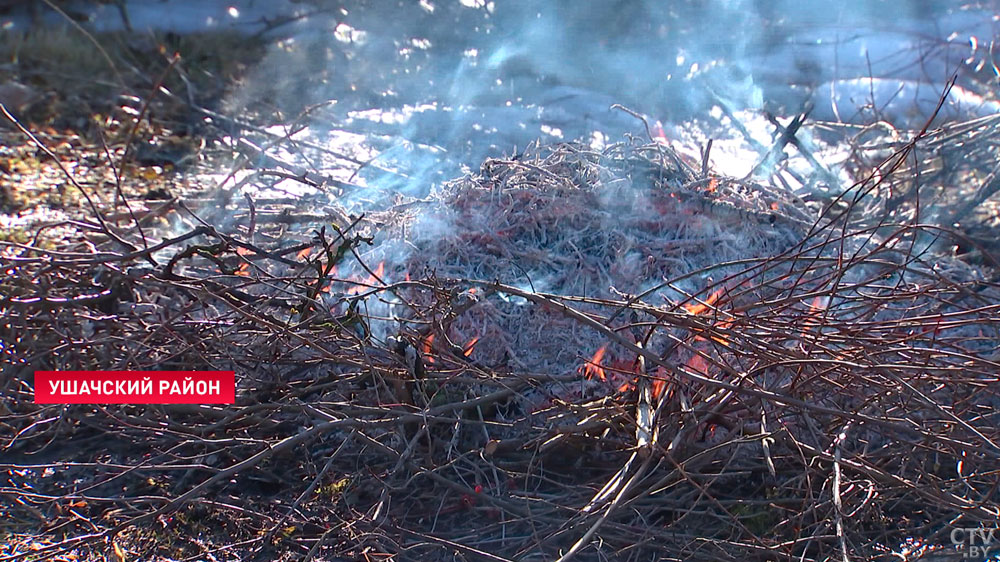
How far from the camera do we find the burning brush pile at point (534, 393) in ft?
9.33

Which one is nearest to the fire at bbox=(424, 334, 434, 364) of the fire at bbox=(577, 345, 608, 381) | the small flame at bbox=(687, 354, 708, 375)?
the fire at bbox=(577, 345, 608, 381)

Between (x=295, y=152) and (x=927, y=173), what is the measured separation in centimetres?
465

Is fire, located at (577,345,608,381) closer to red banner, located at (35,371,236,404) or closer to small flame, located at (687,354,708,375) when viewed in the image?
small flame, located at (687,354,708,375)

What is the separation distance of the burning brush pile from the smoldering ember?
0.02 metres

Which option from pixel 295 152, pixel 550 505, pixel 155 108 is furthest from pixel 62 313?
pixel 155 108

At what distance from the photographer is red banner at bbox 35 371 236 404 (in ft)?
11.5

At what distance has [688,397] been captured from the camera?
313 centimetres

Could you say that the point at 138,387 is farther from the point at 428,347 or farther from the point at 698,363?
the point at 698,363

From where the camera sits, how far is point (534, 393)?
3.47 meters

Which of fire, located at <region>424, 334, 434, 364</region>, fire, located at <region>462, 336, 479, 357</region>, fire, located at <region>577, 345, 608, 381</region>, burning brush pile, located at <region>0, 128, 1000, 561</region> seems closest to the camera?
burning brush pile, located at <region>0, 128, 1000, 561</region>

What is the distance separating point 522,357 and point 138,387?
169cm

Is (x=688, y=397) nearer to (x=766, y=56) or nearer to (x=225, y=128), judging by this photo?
(x=225, y=128)

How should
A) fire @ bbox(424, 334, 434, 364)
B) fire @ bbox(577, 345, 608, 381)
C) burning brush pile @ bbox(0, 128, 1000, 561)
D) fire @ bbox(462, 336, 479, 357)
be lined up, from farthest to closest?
fire @ bbox(462, 336, 479, 357) < fire @ bbox(577, 345, 608, 381) < fire @ bbox(424, 334, 434, 364) < burning brush pile @ bbox(0, 128, 1000, 561)

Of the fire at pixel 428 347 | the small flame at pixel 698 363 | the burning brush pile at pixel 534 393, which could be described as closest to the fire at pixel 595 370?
the burning brush pile at pixel 534 393
